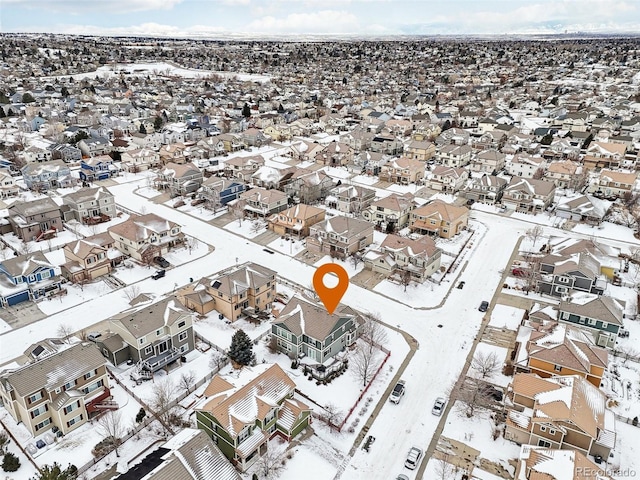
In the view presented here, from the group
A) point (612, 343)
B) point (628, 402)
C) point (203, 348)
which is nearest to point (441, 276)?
point (612, 343)

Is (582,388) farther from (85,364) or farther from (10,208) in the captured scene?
(10,208)

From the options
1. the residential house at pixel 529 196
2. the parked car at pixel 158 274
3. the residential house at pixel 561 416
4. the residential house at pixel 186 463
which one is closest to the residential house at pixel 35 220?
the parked car at pixel 158 274

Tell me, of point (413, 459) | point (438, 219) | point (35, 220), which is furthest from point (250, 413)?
point (35, 220)

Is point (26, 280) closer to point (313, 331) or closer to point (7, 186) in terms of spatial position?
point (313, 331)

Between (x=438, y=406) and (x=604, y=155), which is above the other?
(x=604, y=155)

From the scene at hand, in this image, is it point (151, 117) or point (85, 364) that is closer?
point (85, 364)

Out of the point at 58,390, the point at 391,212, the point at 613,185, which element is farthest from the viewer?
the point at 613,185

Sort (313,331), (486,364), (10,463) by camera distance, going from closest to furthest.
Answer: (10,463) → (486,364) → (313,331)

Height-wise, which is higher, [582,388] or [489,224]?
[582,388]
